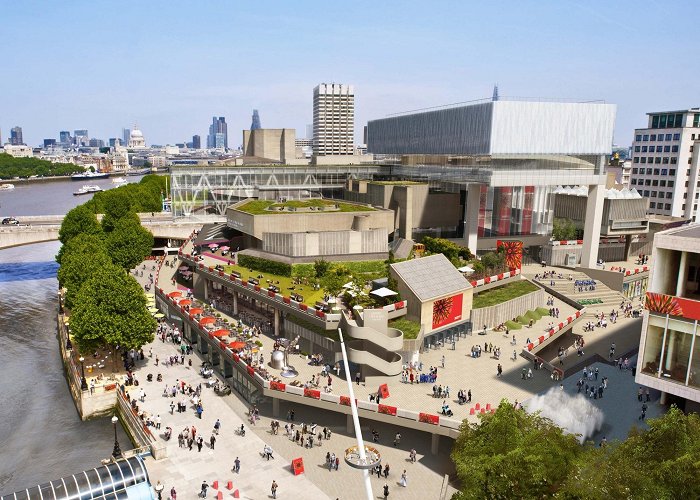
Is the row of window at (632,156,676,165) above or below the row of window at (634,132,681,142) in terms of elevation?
below

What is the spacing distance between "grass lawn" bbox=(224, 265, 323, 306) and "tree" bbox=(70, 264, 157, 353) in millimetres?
13393

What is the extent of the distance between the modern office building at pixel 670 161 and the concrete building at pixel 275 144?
9725 cm

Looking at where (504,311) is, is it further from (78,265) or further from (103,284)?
(78,265)

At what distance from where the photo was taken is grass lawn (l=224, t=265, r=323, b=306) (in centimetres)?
5691

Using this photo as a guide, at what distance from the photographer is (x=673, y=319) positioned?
31516mm

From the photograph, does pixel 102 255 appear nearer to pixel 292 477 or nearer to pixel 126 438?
pixel 126 438

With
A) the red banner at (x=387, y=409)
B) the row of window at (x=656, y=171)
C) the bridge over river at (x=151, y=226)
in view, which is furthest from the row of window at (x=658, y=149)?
the red banner at (x=387, y=409)

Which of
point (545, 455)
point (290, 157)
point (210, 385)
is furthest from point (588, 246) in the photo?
point (290, 157)

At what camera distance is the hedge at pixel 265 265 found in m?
65.1

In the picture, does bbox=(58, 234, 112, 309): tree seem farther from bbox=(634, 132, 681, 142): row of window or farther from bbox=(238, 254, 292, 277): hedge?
bbox=(634, 132, 681, 142): row of window

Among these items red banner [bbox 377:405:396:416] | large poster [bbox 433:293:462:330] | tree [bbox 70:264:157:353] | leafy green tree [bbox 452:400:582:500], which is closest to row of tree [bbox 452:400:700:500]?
leafy green tree [bbox 452:400:582:500]

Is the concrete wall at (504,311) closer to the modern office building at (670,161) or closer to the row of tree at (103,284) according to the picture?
the row of tree at (103,284)

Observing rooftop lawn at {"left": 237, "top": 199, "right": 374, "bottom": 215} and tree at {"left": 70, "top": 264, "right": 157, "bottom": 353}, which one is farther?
rooftop lawn at {"left": 237, "top": 199, "right": 374, "bottom": 215}

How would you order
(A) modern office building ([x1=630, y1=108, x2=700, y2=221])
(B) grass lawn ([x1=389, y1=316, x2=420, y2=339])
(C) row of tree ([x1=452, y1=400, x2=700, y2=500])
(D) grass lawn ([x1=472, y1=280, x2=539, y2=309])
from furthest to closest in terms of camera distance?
(A) modern office building ([x1=630, y1=108, x2=700, y2=221]) → (D) grass lawn ([x1=472, y1=280, x2=539, y2=309]) → (B) grass lawn ([x1=389, y1=316, x2=420, y2=339]) → (C) row of tree ([x1=452, y1=400, x2=700, y2=500])
